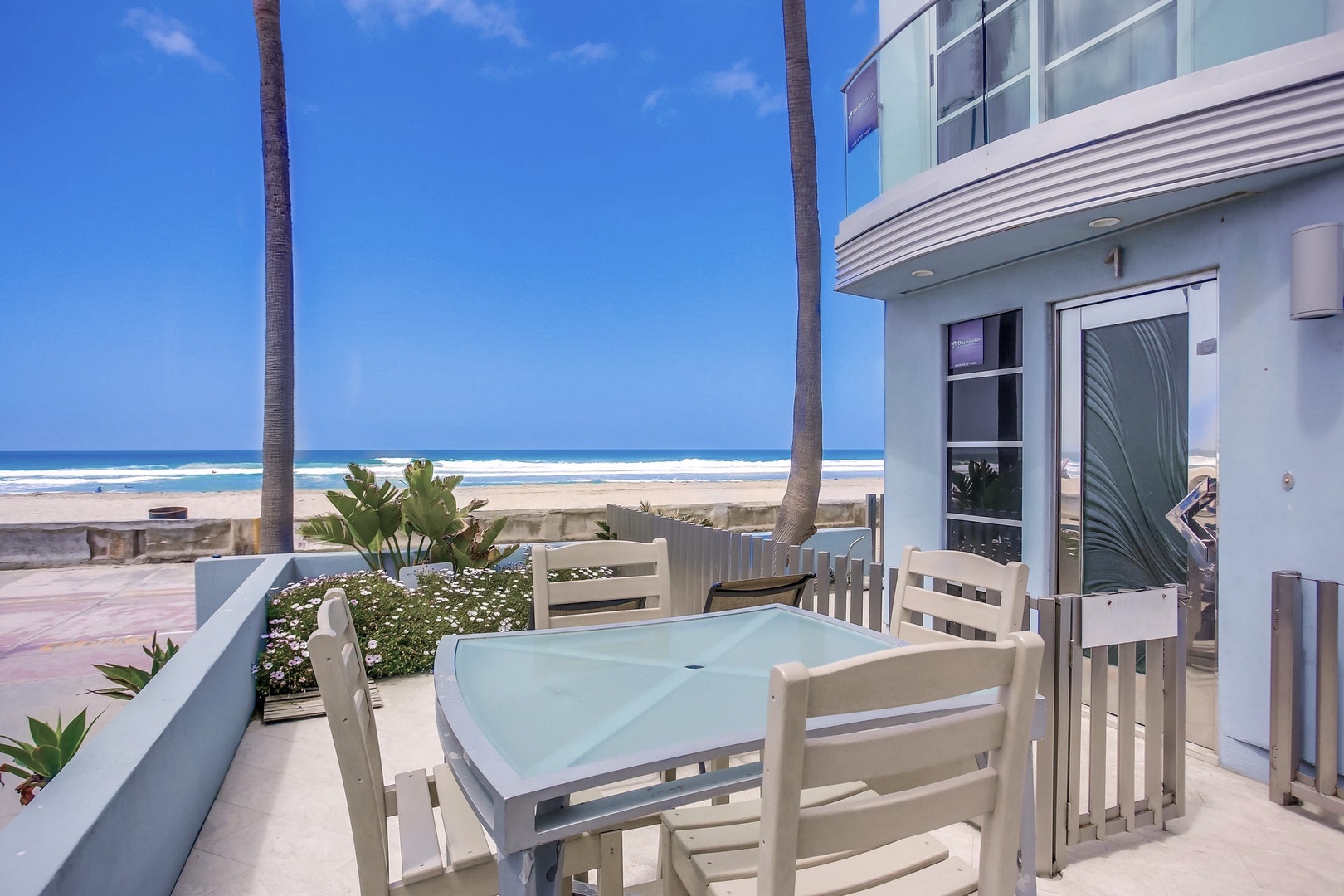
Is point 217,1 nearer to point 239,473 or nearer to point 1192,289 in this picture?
point 239,473

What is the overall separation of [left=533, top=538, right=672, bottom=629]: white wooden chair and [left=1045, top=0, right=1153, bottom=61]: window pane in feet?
12.6

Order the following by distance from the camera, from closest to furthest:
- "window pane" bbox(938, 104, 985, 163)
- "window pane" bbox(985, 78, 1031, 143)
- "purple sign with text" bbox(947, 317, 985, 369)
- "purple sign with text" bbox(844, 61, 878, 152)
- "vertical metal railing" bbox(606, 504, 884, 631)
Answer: "vertical metal railing" bbox(606, 504, 884, 631), "window pane" bbox(985, 78, 1031, 143), "window pane" bbox(938, 104, 985, 163), "purple sign with text" bbox(947, 317, 985, 369), "purple sign with text" bbox(844, 61, 878, 152)

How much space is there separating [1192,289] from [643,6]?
66768mm

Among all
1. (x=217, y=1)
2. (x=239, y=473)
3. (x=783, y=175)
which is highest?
(x=217, y=1)

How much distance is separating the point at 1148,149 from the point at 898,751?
3694mm

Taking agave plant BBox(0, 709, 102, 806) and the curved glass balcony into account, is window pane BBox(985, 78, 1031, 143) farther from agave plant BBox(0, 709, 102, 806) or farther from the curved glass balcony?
agave plant BBox(0, 709, 102, 806)

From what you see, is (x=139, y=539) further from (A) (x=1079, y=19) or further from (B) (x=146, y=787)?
(A) (x=1079, y=19)

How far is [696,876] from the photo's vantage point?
5.05ft

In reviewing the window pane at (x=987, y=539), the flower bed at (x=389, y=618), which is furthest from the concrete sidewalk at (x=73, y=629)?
the window pane at (x=987, y=539)

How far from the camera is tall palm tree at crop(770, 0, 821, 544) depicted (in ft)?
26.1

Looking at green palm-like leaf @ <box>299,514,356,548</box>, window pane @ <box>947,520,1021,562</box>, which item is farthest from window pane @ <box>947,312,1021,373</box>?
green palm-like leaf @ <box>299,514,356,548</box>

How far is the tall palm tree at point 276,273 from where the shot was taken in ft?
23.3

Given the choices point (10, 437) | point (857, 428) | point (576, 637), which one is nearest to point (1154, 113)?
point (576, 637)

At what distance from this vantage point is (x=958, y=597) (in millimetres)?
2613
